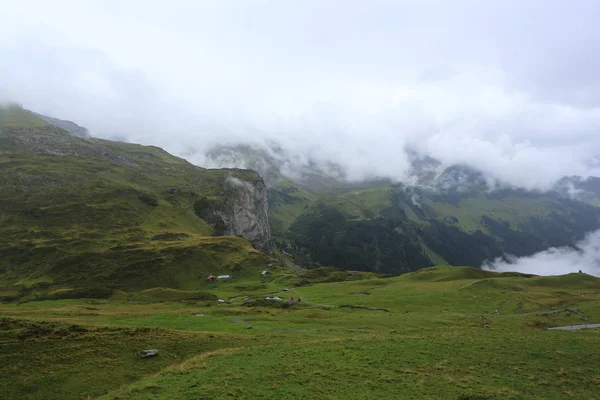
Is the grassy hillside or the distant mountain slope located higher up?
the distant mountain slope

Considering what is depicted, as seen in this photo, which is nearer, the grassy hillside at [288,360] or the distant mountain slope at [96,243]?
the grassy hillside at [288,360]

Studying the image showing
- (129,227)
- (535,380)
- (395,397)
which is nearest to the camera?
(395,397)

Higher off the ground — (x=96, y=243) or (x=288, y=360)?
(x=96, y=243)

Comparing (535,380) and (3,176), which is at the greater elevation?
(3,176)

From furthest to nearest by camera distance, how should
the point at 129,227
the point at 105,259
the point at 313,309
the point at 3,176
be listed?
the point at 3,176, the point at 129,227, the point at 105,259, the point at 313,309

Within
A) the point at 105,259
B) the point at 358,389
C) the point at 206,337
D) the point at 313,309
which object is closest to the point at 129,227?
the point at 105,259

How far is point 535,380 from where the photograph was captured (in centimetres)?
3203

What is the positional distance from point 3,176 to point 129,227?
87079mm

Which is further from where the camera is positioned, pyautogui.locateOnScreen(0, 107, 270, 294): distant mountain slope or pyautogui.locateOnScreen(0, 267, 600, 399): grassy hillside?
pyautogui.locateOnScreen(0, 107, 270, 294): distant mountain slope

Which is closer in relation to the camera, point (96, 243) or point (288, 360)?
point (288, 360)

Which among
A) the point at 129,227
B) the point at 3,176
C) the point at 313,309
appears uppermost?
the point at 3,176

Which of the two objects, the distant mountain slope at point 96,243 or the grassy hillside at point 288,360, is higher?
the distant mountain slope at point 96,243

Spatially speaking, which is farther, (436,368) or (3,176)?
(3,176)

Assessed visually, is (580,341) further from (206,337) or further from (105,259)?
(105,259)
